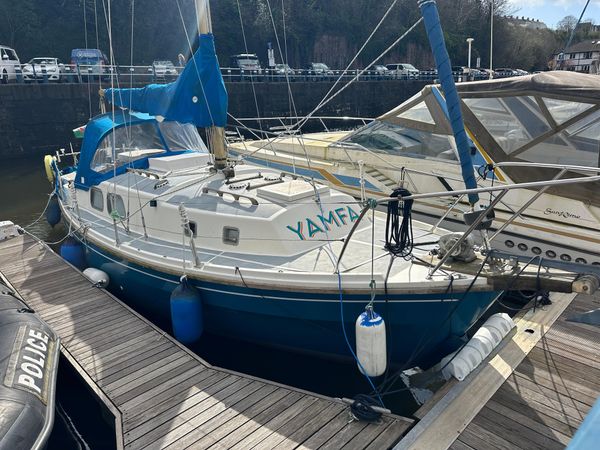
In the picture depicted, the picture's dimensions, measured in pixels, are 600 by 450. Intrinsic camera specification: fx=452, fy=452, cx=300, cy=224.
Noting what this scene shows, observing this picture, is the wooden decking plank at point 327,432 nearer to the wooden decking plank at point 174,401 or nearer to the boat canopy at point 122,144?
the wooden decking plank at point 174,401

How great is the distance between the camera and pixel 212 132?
7227 mm

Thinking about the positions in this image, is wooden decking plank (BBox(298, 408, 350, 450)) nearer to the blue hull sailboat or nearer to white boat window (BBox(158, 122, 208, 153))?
Result: the blue hull sailboat

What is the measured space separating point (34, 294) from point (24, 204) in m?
9.42

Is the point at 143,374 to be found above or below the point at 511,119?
below

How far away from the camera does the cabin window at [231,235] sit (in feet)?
20.3

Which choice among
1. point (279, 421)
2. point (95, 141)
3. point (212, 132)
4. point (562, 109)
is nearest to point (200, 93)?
point (212, 132)

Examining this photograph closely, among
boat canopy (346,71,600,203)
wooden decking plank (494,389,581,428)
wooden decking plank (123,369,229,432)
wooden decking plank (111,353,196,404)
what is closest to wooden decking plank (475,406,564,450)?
wooden decking plank (494,389,581,428)

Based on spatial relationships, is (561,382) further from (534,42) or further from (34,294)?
(534,42)

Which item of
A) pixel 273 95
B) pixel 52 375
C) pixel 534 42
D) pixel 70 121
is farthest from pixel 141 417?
pixel 534 42

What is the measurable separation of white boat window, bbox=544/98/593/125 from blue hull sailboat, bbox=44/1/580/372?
2934mm

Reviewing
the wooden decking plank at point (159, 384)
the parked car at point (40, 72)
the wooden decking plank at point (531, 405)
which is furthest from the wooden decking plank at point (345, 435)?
the parked car at point (40, 72)

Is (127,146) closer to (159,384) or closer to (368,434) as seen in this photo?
(159,384)

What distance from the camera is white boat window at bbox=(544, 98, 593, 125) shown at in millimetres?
7215

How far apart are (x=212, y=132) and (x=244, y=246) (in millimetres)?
2181
